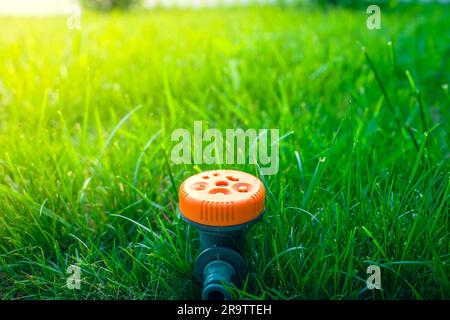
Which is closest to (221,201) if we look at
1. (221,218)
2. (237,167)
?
(221,218)

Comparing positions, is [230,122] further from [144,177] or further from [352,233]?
[352,233]

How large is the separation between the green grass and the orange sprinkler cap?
190mm

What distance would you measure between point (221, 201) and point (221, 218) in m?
0.05

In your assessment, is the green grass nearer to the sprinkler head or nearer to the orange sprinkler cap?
the sprinkler head

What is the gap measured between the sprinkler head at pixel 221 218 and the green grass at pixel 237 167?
7cm

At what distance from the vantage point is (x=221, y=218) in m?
1.42

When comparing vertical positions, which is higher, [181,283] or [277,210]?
[277,210]

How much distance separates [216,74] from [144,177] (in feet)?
4.34

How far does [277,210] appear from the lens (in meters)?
1.74

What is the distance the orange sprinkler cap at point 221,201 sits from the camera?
1.42m

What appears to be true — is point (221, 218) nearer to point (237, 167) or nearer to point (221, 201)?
point (221, 201)

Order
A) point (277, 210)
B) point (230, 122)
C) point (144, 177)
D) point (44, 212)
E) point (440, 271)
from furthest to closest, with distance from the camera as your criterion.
Answer: point (230, 122) → point (144, 177) → point (44, 212) → point (277, 210) → point (440, 271)

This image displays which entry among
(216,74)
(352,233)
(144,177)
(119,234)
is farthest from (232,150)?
(216,74)

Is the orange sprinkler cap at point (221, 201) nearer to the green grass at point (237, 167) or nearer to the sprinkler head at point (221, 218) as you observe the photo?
the sprinkler head at point (221, 218)
